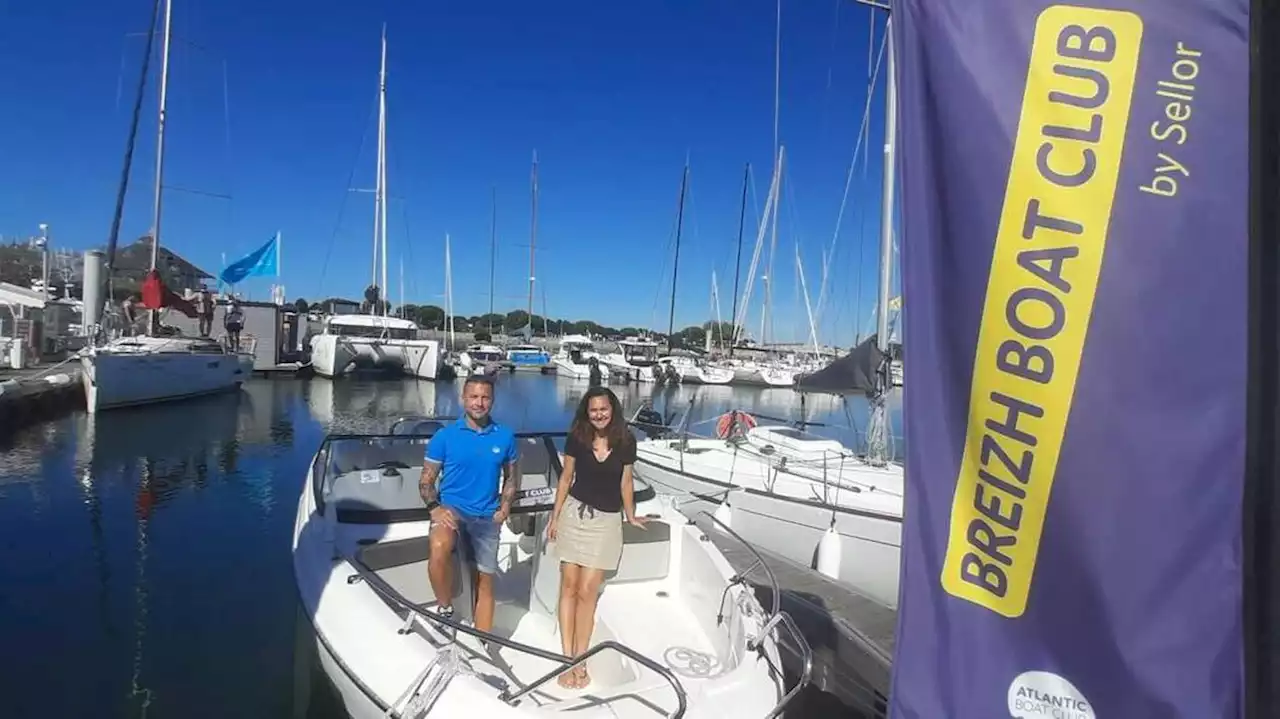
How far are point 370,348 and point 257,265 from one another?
921 cm

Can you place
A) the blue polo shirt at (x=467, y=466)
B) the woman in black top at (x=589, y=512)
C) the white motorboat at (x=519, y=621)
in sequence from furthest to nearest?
the blue polo shirt at (x=467, y=466) < the woman in black top at (x=589, y=512) < the white motorboat at (x=519, y=621)

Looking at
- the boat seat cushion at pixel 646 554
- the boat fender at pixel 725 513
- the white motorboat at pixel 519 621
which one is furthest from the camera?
the boat fender at pixel 725 513

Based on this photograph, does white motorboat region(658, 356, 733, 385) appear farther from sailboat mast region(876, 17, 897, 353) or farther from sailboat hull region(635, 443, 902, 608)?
sailboat hull region(635, 443, 902, 608)

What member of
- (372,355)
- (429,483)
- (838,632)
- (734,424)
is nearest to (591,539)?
(429,483)

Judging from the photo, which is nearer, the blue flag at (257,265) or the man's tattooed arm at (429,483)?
the man's tattooed arm at (429,483)

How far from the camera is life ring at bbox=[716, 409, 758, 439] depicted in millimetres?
13242

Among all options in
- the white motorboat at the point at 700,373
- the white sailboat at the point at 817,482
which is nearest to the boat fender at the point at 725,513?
the white sailboat at the point at 817,482

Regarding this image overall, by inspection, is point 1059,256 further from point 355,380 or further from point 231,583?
point 355,380

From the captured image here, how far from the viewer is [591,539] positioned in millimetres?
4297

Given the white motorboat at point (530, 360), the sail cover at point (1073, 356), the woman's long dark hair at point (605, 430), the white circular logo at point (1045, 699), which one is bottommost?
the white motorboat at point (530, 360)

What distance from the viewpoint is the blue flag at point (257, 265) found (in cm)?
3256

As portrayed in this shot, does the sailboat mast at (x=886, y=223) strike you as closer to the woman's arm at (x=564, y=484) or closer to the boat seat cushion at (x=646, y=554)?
the boat seat cushion at (x=646, y=554)

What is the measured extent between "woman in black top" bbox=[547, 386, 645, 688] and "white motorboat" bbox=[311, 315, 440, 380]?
38.8 metres

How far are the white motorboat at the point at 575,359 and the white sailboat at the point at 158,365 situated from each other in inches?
957
